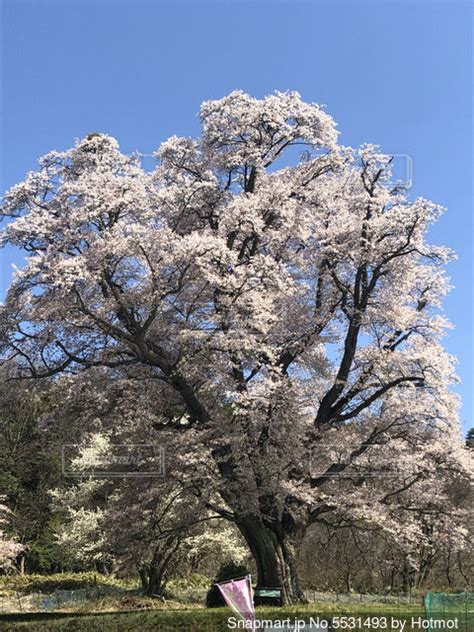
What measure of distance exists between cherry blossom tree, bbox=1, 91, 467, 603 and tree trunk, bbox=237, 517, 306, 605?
0.06m

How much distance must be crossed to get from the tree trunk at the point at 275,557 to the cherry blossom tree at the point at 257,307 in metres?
0.06

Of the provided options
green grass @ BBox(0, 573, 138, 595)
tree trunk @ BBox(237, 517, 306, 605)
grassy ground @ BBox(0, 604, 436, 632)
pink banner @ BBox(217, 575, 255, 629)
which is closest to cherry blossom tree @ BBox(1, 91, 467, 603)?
tree trunk @ BBox(237, 517, 306, 605)

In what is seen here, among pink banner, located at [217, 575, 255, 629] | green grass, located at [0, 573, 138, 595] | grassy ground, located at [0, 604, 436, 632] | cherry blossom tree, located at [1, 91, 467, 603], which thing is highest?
cherry blossom tree, located at [1, 91, 467, 603]

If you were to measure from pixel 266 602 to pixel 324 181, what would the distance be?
11546 millimetres

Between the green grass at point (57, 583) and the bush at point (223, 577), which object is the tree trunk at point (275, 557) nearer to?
the bush at point (223, 577)

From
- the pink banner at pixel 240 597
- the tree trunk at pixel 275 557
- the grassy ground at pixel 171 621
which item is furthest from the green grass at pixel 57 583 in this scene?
the pink banner at pixel 240 597

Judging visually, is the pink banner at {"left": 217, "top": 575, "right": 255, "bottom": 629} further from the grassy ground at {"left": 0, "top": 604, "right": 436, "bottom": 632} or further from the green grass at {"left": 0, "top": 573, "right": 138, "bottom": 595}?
the green grass at {"left": 0, "top": 573, "right": 138, "bottom": 595}

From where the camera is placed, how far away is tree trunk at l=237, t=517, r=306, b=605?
1700cm

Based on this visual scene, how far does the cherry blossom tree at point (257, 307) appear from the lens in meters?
16.4

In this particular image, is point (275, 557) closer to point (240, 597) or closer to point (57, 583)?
point (240, 597)

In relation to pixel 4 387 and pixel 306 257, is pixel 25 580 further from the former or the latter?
pixel 306 257

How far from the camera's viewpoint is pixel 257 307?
16500 mm

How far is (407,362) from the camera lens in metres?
18.8

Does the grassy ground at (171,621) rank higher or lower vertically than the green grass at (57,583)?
higher
